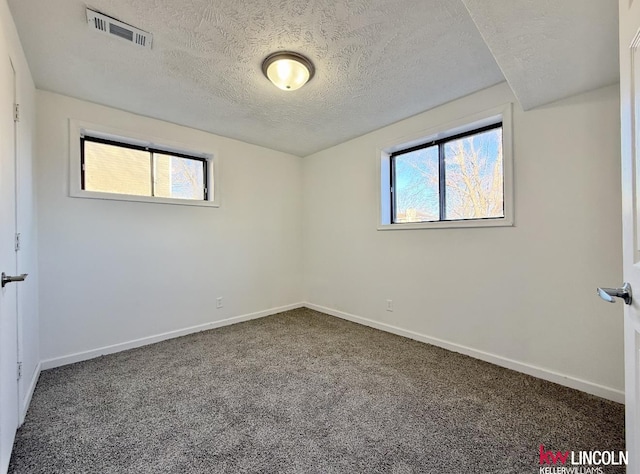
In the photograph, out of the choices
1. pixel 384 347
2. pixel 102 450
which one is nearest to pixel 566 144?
pixel 384 347

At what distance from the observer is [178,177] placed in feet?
10.6

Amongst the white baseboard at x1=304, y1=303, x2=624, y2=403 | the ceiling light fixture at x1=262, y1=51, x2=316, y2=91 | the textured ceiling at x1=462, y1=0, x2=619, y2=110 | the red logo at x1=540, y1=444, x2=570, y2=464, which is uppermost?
the ceiling light fixture at x1=262, y1=51, x2=316, y2=91

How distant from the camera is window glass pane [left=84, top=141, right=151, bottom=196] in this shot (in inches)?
105

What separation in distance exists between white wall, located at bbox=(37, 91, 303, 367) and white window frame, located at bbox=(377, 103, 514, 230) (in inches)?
60.8

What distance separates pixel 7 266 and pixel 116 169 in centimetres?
172

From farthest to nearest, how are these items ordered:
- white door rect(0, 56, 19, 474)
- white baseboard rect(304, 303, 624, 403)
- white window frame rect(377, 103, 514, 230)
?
white window frame rect(377, 103, 514, 230) → white baseboard rect(304, 303, 624, 403) → white door rect(0, 56, 19, 474)

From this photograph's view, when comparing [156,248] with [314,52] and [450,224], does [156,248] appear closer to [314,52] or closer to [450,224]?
[314,52]

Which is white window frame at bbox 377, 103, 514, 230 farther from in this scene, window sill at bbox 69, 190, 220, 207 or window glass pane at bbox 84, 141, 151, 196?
window glass pane at bbox 84, 141, 151, 196

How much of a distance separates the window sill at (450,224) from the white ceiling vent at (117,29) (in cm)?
268

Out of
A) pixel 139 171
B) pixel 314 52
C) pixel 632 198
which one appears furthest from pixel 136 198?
pixel 632 198

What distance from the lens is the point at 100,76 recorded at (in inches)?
85.7

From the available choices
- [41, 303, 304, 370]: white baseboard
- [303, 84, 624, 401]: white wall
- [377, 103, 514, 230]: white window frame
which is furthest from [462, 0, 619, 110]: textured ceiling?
[41, 303, 304, 370]: white baseboard

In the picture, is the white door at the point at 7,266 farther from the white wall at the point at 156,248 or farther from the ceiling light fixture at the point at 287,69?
the ceiling light fixture at the point at 287,69

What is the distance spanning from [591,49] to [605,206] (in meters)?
1.00
